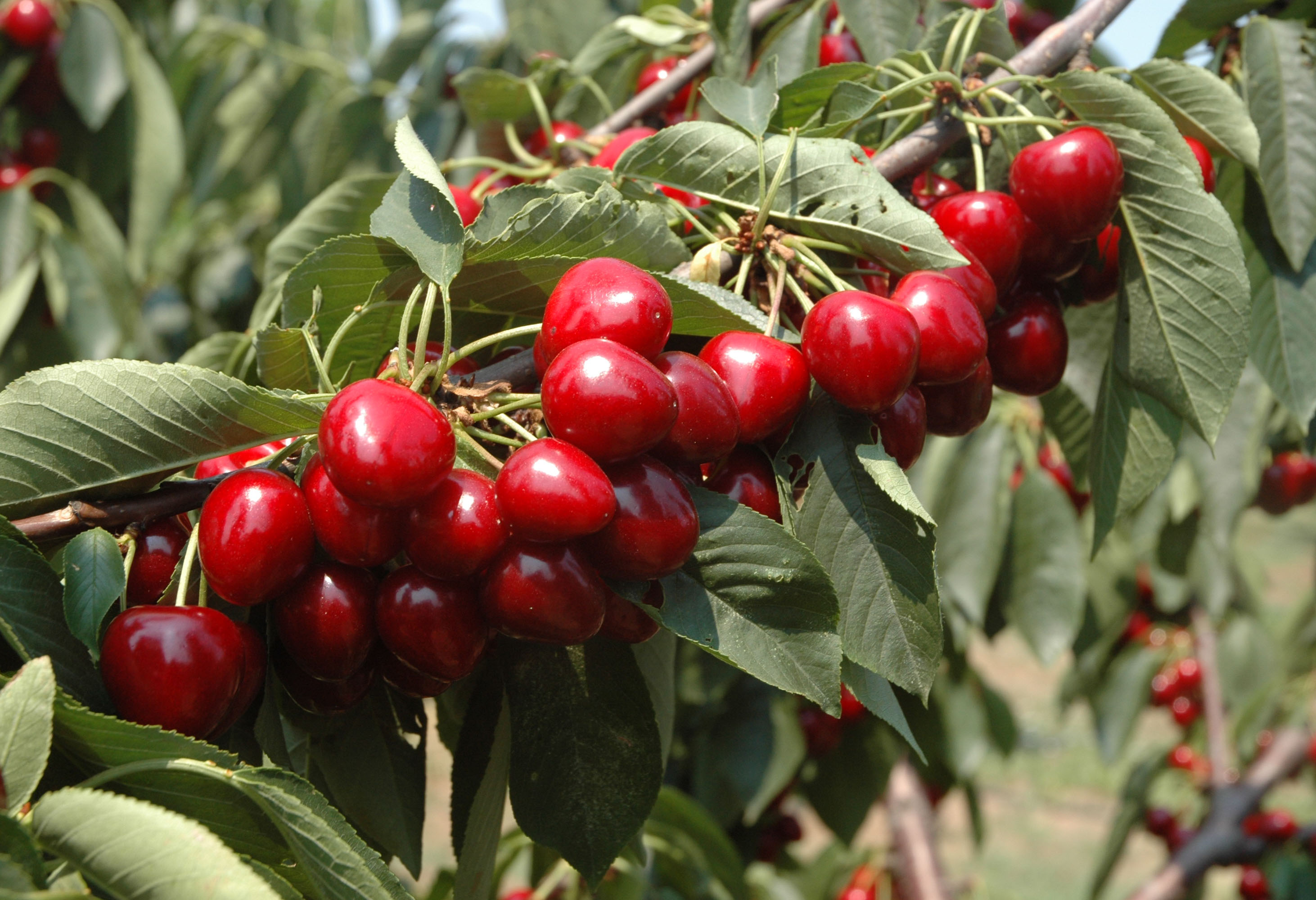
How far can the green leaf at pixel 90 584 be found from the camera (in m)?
0.55

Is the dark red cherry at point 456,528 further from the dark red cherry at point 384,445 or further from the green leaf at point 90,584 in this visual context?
the green leaf at point 90,584

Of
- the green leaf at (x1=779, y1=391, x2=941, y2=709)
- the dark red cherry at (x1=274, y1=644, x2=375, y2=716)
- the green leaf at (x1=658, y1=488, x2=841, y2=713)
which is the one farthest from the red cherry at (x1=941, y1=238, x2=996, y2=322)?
the dark red cherry at (x1=274, y1=644, x2=375, y2=716)

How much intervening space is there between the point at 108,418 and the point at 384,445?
170 mm

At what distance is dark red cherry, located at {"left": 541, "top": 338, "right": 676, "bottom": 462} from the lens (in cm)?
55

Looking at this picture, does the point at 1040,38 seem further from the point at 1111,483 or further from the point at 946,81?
the point at 1111,483

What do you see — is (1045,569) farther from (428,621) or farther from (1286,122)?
(428,621)

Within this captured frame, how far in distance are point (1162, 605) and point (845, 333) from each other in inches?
78.9

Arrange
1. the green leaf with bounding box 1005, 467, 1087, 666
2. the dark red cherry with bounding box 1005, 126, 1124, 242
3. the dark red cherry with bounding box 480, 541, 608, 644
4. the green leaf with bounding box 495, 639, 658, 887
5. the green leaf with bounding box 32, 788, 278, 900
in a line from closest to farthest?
the green leaf with bounding box 32, 788, 278, 900 < the dark red cherry with bounding box 480, 541, 608, 644 < the green leaf with bounding box 495, 639, 658, 887 < the dark red cherry with bounding box 1005, 126, 1124, 242 < the green leaf with bounding box 1005, 467, 1087, 666

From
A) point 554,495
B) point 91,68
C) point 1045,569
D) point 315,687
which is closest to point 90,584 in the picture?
point 315,687

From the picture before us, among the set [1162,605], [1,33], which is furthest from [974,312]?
[1,33]

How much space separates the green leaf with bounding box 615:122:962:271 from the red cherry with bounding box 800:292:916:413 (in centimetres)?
9

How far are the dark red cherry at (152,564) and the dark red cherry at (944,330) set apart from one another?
18.0 inches

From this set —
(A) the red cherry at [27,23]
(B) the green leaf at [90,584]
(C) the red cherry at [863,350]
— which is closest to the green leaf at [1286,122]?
(C) the red cherry at [863,350]

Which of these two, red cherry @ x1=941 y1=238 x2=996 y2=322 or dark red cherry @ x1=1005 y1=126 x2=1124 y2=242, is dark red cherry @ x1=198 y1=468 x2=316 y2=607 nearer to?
red cherry @ x1=941 y1=238 x2=996 y2=322
